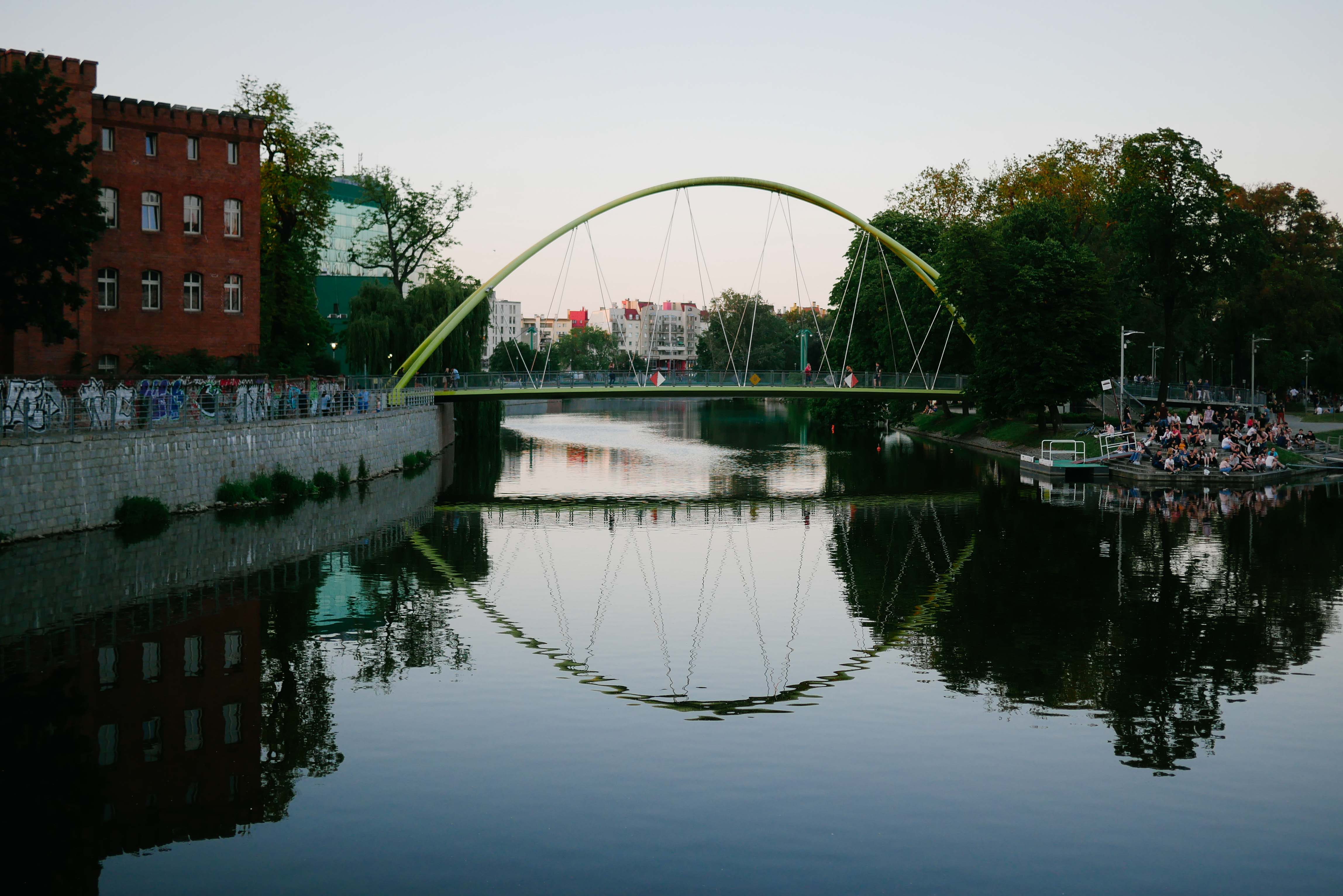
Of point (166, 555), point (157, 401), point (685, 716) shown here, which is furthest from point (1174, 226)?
point (685, 716)

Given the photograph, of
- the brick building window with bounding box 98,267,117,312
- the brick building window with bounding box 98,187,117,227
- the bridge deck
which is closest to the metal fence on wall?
the brick building window with bounding box 98,267,117,312

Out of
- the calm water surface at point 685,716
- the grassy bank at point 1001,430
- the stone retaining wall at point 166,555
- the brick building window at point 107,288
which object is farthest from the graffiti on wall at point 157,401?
the grassy bank at point 1001,430

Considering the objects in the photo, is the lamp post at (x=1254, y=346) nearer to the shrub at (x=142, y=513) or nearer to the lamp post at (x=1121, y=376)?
the lamp post at (x=1121, y=376)

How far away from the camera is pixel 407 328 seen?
6172 cm

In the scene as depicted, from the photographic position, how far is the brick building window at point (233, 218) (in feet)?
156

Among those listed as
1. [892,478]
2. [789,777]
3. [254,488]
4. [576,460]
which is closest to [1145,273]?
[892,478]

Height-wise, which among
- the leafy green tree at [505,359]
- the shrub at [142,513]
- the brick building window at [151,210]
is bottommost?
the shrub at [142,513]

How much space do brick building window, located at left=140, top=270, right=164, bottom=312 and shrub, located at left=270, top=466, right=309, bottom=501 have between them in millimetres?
12402

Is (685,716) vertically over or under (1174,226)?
under

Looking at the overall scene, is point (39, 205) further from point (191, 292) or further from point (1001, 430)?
point (1001, 430)

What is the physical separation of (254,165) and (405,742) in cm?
3965

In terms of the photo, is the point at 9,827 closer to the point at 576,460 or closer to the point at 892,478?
the point at 892,478

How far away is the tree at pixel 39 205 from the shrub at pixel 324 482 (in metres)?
8.39

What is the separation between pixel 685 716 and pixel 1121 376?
46.6 m
